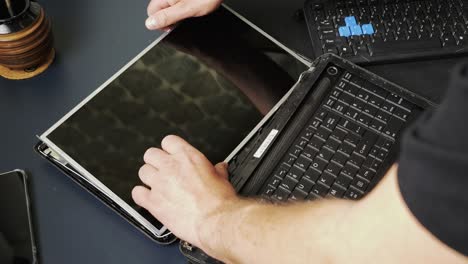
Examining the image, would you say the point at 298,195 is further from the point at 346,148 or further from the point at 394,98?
the point at 394,98

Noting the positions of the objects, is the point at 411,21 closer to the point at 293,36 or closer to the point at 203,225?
the point at 293,36

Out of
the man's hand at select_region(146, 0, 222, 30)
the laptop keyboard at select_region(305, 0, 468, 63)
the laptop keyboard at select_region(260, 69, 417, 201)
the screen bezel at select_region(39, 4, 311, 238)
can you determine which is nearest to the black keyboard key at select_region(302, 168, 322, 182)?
the laptop keyboard at select_region(260, 69, 417, 201)

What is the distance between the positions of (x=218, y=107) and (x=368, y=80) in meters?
0.21

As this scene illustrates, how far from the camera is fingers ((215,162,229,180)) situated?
70 cm

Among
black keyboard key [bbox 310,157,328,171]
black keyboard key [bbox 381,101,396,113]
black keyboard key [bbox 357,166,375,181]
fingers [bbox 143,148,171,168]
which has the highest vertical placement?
black keyboard key [bbox 381,101,396,113]

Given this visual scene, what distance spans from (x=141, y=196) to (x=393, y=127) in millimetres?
334

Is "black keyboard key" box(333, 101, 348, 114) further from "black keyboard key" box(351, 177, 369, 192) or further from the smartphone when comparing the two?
the smartphone

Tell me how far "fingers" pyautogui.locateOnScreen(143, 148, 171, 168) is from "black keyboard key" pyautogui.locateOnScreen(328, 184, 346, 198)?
21 centimetres

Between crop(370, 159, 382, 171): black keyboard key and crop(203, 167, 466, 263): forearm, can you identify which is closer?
crop(203, 167, 466, 263): forearm

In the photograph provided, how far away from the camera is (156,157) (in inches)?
28.1

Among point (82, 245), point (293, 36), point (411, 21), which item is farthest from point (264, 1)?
point (82, 245)

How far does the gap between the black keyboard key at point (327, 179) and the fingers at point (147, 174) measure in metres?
0.21

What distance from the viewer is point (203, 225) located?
65 centimetres

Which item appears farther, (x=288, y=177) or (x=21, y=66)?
(x=21, y=66)
